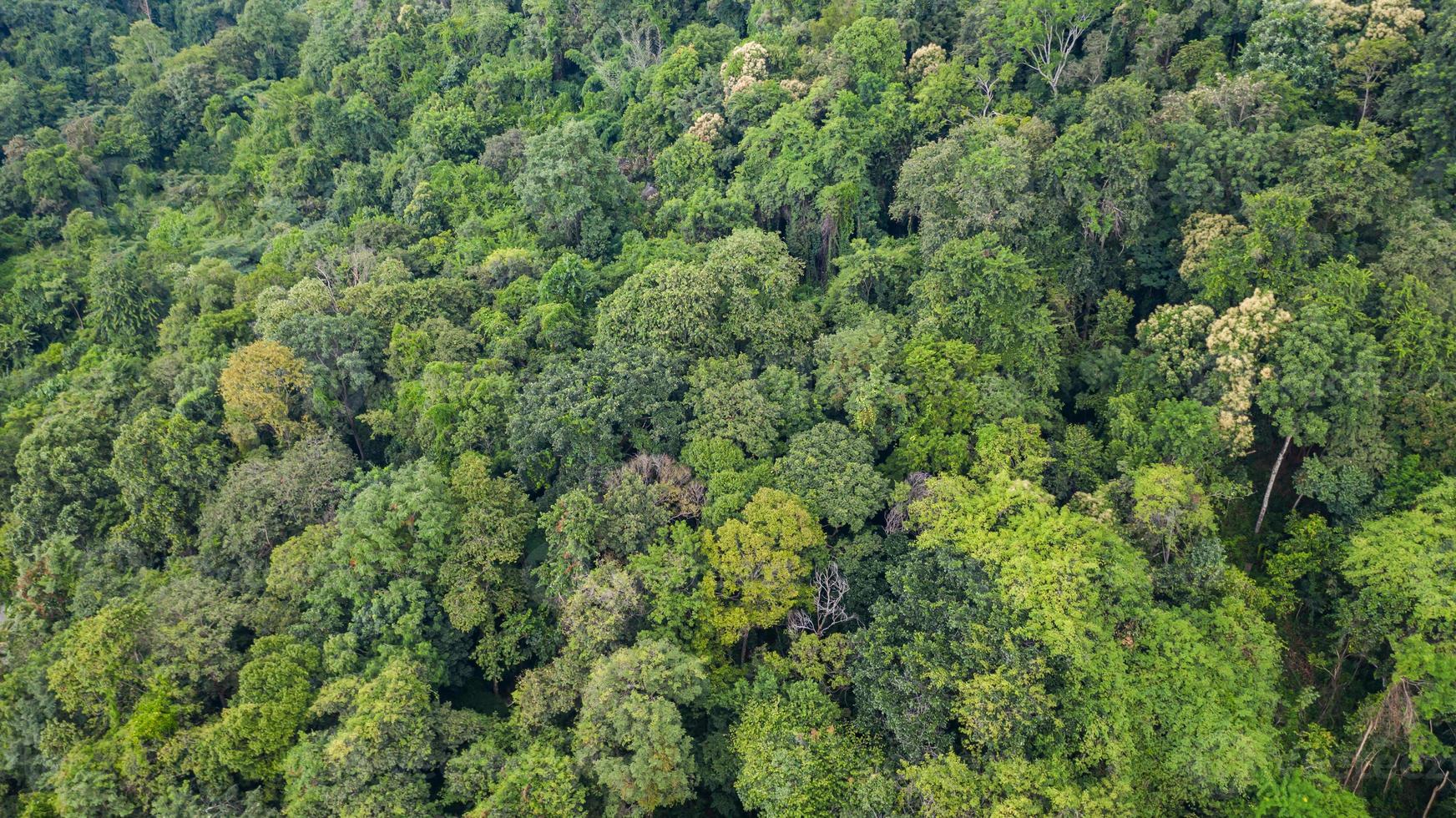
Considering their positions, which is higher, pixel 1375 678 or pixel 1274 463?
pixel 1274 463

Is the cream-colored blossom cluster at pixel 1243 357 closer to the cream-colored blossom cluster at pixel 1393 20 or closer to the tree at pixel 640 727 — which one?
the cream-colored blossom cluster at pixel 1393 20

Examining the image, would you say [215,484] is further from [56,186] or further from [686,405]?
[56,186]

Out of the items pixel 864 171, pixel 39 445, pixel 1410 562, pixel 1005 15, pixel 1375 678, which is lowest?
pixel 1375 678

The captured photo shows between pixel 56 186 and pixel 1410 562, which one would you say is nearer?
pixel 1410 562

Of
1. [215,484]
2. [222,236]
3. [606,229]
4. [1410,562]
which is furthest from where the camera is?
[222,236]

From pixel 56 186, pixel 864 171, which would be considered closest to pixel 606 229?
pixel 864 171

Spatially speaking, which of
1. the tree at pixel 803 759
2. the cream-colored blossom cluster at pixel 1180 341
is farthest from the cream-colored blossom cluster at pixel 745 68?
the tree at pixel 803 759

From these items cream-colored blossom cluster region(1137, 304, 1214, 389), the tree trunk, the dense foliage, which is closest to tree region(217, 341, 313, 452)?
the dense foliage

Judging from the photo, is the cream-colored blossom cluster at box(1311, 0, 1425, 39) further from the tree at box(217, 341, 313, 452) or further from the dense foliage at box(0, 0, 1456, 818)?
the tree at box(217, 341, 313, 452)

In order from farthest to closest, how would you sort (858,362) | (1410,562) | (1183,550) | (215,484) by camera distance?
(215,484)
(858,362)
(1183,550)
(1410,562)
